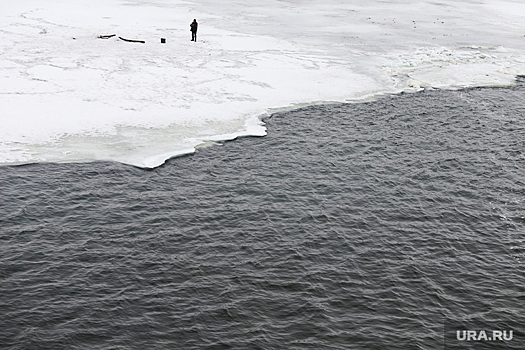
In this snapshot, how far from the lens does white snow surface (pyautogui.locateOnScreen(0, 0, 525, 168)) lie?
28.9 meters

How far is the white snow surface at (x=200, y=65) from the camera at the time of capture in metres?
28.9

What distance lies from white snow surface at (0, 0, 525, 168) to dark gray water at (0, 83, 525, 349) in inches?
94.2

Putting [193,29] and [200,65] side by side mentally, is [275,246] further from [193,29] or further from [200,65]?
[193,29]

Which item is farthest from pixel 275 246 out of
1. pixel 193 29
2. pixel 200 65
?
pixel 193 29

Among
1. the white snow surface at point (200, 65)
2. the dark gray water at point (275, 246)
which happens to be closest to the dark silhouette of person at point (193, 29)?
the white snow surface at point (200, 65)

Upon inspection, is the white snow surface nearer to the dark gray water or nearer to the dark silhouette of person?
the dark silhouette of person

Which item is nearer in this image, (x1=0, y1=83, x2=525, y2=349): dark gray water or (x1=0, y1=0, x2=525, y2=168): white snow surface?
(x1=0, y1=83, x2=525, y2=349): dark gray water

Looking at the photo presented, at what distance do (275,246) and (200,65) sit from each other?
69.4ft

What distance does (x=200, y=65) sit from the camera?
129ft

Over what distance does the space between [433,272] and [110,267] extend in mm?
9904

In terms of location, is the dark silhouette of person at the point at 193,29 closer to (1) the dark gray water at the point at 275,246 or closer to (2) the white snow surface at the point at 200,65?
(2) the white snow surface at the point at 200,65

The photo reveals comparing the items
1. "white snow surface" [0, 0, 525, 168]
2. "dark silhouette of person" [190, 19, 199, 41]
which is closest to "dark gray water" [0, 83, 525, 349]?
"white snow surface" [0, 0, 525, 168]

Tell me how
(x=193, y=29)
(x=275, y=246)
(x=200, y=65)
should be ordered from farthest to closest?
1. (x=193, y=29)
2. (x=200, y=65)
3. (x=275, y=246)

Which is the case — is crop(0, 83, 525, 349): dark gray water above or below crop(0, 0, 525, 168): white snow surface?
below
